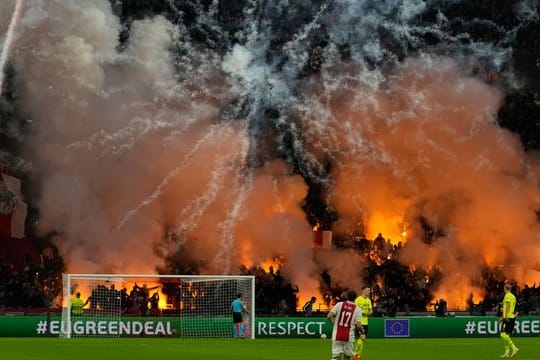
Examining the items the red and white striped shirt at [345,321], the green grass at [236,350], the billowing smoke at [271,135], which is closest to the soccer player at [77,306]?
the green grass at [236,350]

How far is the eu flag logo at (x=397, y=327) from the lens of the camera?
43.8m

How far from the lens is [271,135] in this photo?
186 feet

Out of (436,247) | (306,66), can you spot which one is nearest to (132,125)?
(306,66)

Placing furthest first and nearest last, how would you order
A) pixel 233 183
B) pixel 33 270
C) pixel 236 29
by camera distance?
pixel 233 183 → pixel 236 29 → pixel 33 270

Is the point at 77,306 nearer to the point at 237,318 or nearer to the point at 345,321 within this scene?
the point at 237,318

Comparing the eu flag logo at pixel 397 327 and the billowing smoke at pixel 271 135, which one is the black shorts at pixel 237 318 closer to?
the eu flag logo at pixel 397 327

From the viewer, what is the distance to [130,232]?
177ft

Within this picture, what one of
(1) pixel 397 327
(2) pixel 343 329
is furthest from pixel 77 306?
(2) pixel 343 329

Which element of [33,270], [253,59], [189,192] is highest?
[253,59]

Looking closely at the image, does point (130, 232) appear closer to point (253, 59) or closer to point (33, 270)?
point (33, 270)

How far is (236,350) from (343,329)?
9408mm

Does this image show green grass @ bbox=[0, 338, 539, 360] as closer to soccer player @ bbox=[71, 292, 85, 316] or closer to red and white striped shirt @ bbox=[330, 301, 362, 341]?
soccer player @ bbox=[71, 292, 85, 316]

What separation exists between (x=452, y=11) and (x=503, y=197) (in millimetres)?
9336

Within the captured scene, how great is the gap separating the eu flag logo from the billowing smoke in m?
8.88
